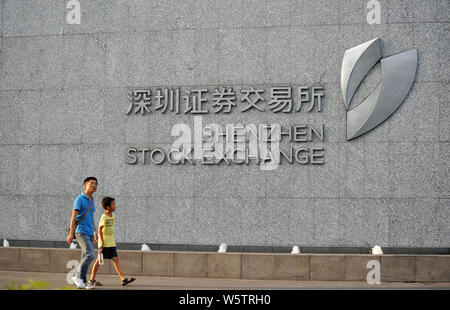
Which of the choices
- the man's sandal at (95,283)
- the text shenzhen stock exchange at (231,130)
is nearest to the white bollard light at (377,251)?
the text shenzhen stock exchange at (231,130)

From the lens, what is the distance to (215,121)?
11688 mm

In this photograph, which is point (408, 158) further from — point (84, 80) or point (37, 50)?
point (37, 50)

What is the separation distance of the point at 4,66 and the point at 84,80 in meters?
2.06

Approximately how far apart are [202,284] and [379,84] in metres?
5.50

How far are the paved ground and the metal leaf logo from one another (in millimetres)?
3251

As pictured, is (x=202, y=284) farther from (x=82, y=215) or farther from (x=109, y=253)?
(x=82, y=215)

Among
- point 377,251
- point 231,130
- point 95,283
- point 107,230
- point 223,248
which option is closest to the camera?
point 95,283

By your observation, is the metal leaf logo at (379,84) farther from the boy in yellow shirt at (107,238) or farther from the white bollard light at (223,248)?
the boy in yellow shirt at (107,238)

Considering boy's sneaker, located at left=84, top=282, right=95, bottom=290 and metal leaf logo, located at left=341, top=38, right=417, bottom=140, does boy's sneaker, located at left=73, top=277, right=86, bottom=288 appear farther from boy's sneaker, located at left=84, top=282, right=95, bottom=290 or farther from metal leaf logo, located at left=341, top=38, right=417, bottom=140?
metal leaf logo, located at left=341, top=38, right=417, bottom=140

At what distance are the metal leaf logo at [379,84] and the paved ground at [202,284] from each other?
325 cm

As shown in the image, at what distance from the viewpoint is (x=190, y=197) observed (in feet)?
38.2

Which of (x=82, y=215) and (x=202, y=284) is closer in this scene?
(x=82, y=215)

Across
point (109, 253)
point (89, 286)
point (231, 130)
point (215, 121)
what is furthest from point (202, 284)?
point (215, 121)

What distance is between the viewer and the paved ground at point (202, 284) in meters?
9.05
